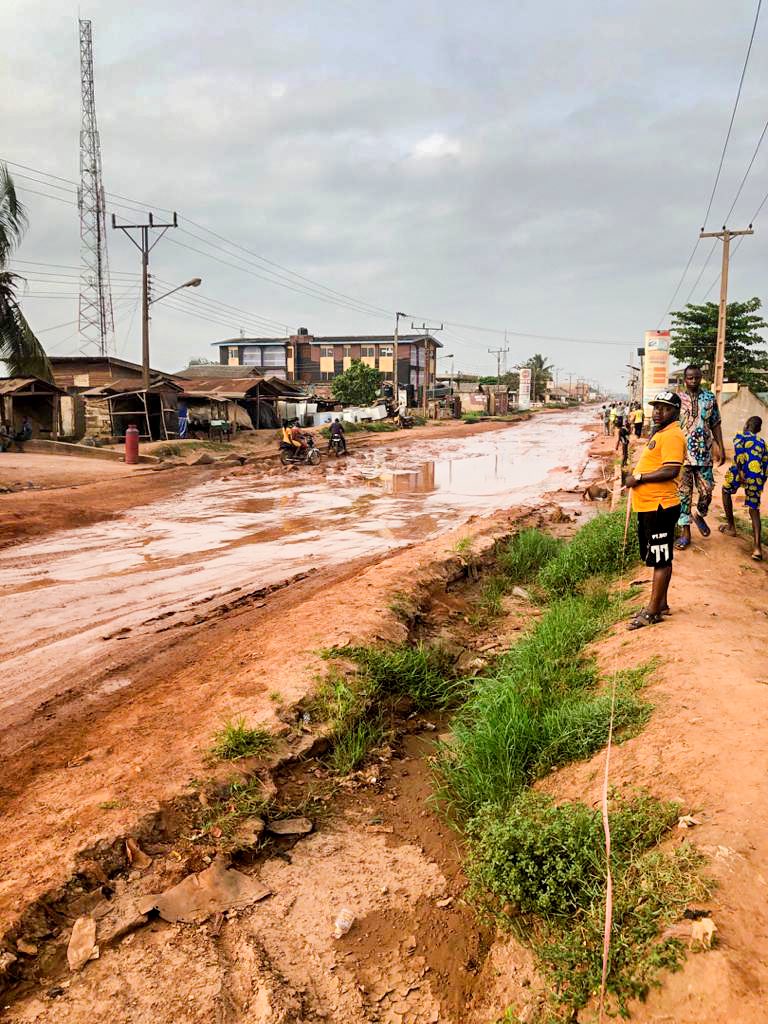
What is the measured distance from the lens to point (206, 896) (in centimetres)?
296

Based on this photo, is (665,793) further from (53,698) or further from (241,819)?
(53,698)

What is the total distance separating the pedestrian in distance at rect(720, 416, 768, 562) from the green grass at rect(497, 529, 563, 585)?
2210 millimetres

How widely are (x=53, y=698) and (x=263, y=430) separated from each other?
107ft

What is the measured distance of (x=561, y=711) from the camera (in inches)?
167

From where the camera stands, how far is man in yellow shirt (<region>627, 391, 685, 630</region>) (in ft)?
17.5

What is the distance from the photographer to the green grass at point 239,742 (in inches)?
154

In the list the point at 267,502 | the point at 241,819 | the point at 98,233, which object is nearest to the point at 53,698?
the point at 241,819

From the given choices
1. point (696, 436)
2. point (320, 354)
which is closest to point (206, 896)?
point (696, 436)

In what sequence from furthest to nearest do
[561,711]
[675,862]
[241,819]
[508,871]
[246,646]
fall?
[246,646] < [561,711] < [241,819] < [508,871] < [675,862]

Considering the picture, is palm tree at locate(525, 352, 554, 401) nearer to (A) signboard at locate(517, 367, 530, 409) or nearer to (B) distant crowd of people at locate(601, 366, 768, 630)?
(A) signboard at locate(517, 367, 530, 409)

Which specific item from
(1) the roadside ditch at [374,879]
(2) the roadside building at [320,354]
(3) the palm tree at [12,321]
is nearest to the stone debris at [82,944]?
(1) the roadside ditch at [374,879]

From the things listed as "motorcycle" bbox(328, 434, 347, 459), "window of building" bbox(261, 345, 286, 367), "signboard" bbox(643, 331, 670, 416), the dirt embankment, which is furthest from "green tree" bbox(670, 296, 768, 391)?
"window of building" bbox(261, 345, 286, 367)

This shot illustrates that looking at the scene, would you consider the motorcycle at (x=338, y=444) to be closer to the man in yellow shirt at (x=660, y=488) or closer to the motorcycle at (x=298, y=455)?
the motorcycle at (x=298, y=455)

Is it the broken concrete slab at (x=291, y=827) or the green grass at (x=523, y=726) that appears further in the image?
the green grass at (x=523, y=726)
